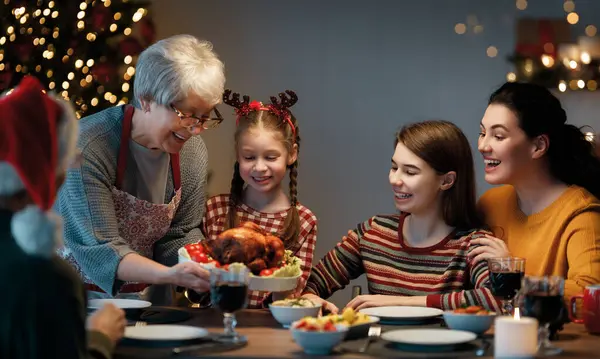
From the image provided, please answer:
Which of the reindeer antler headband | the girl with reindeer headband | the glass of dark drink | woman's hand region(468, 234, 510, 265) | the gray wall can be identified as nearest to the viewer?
the glass of dark drink

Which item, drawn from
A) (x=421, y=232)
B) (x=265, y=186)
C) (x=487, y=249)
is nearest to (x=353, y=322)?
(x=487, y=249)

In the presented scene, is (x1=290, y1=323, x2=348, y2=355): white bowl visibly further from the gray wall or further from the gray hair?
the gray wall

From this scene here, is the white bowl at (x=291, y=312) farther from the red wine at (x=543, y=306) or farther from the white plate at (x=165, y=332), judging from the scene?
the red wine at (x=543, y=306)

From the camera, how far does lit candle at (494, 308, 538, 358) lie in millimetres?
2182

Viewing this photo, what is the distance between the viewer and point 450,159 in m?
3.37

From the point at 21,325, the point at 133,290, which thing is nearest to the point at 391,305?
the point at 133,290

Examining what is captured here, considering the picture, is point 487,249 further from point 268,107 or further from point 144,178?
point 144,178

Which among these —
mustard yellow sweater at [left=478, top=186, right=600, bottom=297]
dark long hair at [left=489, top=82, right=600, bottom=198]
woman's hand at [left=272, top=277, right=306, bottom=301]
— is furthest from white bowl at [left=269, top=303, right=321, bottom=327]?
dark long hair at [left=489, top=82, right=600, bottom=198]

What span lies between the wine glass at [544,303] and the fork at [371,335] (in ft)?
1.35

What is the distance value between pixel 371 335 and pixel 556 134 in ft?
4.18

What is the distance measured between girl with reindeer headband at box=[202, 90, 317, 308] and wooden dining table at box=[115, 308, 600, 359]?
2.34ft

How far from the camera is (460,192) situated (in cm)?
337

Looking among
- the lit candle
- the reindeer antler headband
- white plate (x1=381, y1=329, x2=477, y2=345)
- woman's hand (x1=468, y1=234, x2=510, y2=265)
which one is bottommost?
white plate (x1=381, y1=329, x2=477, y2=345)

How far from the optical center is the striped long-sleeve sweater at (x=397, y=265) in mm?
3256
